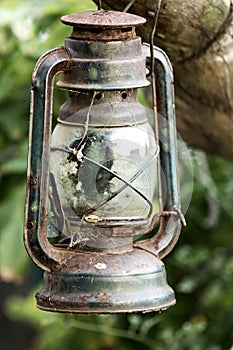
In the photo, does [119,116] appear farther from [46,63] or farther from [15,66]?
[15,66]

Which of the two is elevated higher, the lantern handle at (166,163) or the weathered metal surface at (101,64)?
the weathered metal surface at (101,64)

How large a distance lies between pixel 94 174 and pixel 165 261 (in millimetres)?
2778

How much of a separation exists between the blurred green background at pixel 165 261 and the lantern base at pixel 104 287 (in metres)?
1.62

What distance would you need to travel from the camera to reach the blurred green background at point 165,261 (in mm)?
4383

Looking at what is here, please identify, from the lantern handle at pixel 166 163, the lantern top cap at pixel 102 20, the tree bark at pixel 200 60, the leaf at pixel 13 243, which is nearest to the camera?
the lantern top cap at pixel 102 20

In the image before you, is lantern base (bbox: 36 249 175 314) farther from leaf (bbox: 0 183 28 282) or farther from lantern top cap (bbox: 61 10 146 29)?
leaf (bbox: 0 183 28 282)

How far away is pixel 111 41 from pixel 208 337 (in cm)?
272

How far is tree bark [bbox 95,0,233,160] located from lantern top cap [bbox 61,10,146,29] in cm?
30

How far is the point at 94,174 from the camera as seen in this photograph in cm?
230

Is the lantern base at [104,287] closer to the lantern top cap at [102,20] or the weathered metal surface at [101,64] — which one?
the weathered metal surface at [101,64]

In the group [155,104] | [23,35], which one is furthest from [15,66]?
[155,104]

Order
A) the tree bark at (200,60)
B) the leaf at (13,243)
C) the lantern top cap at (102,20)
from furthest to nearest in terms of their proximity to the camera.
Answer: the leaf at (13,243)
the tree bark at (200,60)
the lantern top cap at (102,20)

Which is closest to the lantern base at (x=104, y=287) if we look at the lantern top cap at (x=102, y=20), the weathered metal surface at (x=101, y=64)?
the weathered metal surface at (x=101, y=64)

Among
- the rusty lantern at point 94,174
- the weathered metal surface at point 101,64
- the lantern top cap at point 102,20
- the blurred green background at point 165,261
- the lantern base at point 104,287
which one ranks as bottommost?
the blurred green background at point 165,261
